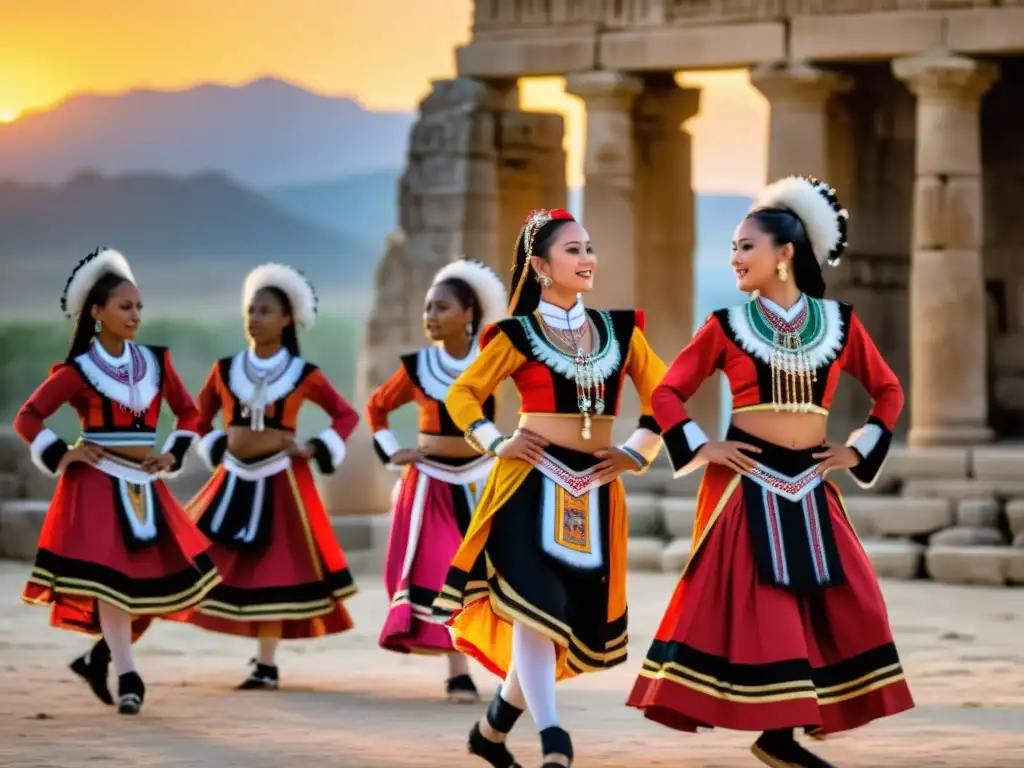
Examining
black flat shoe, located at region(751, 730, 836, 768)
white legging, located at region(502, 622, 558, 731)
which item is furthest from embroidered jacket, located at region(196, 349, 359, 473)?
black flat shoe, located at region(751, 730, 836, 768)

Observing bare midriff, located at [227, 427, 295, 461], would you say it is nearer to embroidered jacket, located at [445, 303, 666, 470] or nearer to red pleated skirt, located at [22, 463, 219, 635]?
red pleated skirt, located at [22, 463, 219, 635]

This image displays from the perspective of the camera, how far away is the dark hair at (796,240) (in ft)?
28.3

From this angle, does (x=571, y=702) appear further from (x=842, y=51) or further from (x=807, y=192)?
(x=842, y=51)

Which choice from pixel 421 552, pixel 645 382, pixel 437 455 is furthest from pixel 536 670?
pixel 437 455

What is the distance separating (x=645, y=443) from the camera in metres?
8.77

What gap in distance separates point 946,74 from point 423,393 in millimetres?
7502

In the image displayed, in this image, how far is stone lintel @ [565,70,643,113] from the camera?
18.7m

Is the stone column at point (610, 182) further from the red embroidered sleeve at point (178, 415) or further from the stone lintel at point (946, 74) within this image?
the red embroidered sleeve at point (178, 415)

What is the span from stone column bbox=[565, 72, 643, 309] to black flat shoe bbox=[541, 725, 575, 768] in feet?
34.6

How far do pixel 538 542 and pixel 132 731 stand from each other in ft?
7.58

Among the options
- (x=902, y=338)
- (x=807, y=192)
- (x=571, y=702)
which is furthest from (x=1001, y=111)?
(x=807, y=192)

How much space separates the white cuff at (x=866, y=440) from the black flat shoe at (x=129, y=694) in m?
3.50

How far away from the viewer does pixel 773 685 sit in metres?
8.14

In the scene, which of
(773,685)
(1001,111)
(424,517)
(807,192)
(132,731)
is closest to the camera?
(773,685)
